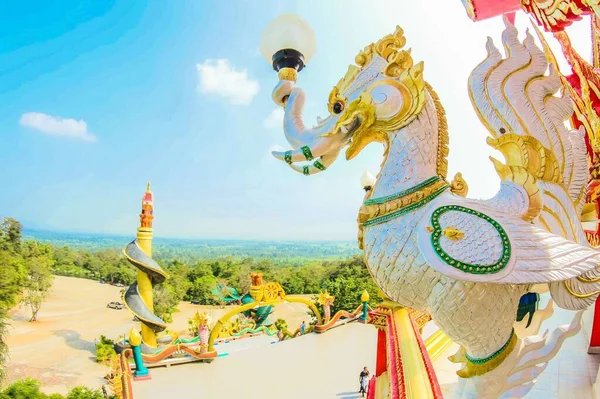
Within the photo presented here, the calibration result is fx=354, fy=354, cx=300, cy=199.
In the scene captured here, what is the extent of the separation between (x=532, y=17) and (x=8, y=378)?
48.9ft

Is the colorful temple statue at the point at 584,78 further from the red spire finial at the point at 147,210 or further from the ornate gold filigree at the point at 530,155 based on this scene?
the red spire finial at the point at 147,210

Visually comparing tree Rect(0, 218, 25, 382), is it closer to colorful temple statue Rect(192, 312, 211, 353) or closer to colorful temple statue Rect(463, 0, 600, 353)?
colorful temple statue Rect(192, 312, 211, 353)

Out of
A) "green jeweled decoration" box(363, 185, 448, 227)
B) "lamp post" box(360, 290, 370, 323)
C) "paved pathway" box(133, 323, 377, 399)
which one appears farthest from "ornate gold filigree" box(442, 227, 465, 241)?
"lamp post" box(360, 290, 370, 323)

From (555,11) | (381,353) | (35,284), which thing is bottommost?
(35,284)

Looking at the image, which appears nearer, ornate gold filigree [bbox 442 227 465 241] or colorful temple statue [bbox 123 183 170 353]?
ornate gold filigree [bbox 442 227 465 241]

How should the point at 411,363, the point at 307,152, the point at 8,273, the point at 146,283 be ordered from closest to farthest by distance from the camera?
1. the point at 307,152
2. the point at 411,363
3. the point at 146,283
4. the point at 8,273

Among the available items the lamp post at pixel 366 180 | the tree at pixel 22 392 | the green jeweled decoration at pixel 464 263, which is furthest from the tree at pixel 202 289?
the green jeweled decoration at pixel 464 263

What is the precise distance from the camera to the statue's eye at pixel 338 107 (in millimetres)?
1459

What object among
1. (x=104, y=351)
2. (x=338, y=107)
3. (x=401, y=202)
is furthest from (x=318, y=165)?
(x=104, y=351)

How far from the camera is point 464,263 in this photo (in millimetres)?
1113

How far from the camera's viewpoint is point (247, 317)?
9.67 m

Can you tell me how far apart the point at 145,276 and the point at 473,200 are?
22.8 ft

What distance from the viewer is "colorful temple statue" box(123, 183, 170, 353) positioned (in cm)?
672

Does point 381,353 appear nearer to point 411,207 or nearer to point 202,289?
point 411,207
